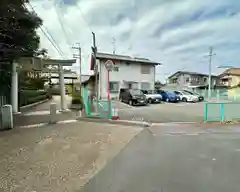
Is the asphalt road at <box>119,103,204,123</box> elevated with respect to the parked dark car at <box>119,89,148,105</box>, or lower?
lower

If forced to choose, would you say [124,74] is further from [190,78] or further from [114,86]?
[190,78]

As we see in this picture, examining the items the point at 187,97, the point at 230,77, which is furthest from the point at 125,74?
the point at 230,77

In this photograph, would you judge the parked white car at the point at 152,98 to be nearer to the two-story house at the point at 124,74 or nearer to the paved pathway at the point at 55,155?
the two-story house at the point at 124,74

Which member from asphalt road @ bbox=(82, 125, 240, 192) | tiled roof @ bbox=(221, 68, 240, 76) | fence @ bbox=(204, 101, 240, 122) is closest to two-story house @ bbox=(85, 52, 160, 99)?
fence @ bbox=(204, 101, 240, 122)

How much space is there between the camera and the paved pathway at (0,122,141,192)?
4152 mm

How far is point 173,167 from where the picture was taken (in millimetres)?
4820

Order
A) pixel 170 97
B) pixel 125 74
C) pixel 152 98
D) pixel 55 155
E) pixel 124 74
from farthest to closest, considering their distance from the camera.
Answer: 1. pixel 125 74
2. pixel 124 74
3. pixel 170 97
4. pixel 152 98
5. pixel 55 155

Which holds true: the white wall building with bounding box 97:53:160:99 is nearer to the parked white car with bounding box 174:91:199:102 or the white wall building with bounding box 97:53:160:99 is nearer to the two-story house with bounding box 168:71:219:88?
the parked white car with bounding box 174:91:199:102

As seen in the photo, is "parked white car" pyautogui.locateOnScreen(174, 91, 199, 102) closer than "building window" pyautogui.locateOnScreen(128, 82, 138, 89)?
Yes

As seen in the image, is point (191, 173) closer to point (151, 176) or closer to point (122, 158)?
point (151, 176)

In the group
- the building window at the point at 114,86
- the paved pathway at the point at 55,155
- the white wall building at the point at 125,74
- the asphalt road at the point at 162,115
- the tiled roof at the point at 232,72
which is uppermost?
the tiled roof at the point at 232,72

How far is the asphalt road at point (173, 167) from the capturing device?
3.89 m

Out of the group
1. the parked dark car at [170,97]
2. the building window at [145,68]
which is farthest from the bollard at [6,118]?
the building window at [145,68]

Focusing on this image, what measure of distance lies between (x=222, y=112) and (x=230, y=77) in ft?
187
